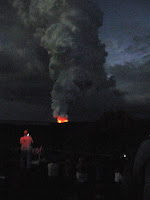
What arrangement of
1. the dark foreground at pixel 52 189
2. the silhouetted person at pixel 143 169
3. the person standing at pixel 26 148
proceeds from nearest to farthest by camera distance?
the silhouetted person at pixel 143 169 < the dark foreground at pixel 52 189 < the person standing at pixel 26 148

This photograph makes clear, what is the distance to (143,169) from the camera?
2691 mm

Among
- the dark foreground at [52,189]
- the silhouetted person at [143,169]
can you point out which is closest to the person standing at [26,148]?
the dark foreground at [52,189]

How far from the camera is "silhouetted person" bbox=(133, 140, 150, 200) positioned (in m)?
2.62

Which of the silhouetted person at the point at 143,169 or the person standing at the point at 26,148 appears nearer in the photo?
the silhouetted person at the point at 143,169

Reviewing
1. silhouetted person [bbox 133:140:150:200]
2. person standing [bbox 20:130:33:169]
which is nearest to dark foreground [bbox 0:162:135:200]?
person standing [bbox 20:130:33:169]

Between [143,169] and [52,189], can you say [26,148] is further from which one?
[143,169]

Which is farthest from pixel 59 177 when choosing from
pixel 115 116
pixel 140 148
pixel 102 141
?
pixel 115 116

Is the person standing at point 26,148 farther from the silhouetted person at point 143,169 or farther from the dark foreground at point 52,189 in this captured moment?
the silhouetted person at point 143,169

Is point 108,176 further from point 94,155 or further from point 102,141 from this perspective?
point 102,141

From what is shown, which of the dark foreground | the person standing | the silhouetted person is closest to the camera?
the silhouetted person

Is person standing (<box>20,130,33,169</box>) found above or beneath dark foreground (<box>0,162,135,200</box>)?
above

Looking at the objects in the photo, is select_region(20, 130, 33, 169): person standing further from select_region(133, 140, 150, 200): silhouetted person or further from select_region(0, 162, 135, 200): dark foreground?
select_region(133, 140, 150, 200): silhouetted person

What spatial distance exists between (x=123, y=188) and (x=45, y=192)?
16.4ft

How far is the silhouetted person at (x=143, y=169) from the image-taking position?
262cm
